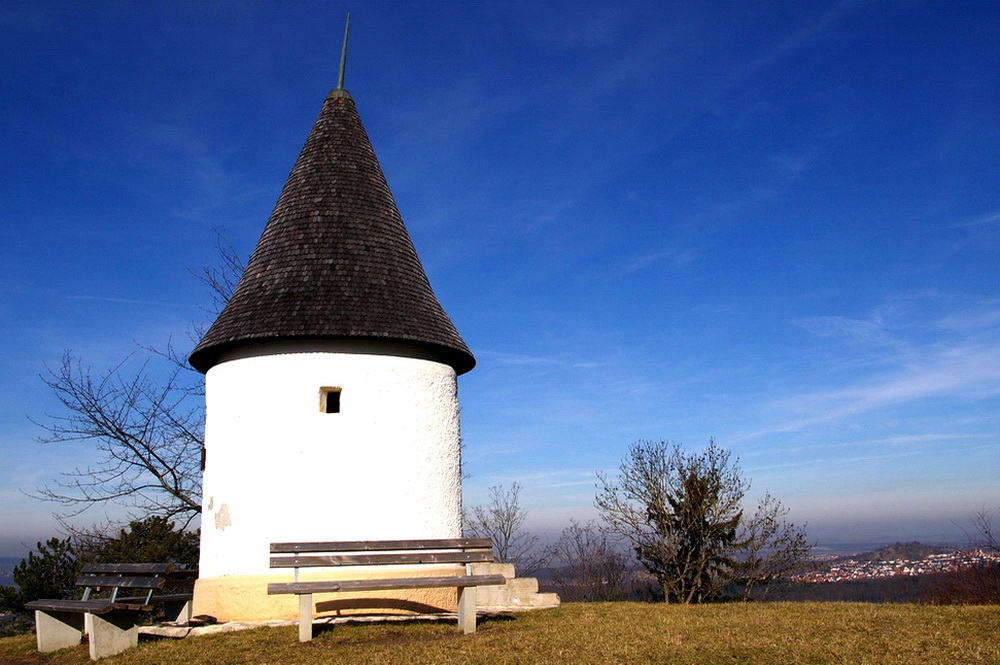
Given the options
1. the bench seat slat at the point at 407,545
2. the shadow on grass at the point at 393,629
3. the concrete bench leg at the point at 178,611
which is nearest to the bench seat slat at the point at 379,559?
the bench seat slat at the point at 407,545

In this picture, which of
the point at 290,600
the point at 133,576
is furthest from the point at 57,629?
the point at 290,600

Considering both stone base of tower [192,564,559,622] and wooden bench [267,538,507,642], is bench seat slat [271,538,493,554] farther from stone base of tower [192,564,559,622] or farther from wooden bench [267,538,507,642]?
stone base of tower [192,564,559,622]

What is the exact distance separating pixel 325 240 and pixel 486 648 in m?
6.84

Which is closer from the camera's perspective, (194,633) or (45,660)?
(45,660)

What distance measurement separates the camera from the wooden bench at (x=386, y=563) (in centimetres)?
838

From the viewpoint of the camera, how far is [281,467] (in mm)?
10805

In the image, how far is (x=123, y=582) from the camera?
30.2ft

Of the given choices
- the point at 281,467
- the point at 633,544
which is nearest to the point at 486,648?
the point at 281,467

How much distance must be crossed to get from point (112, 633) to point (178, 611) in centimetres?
265

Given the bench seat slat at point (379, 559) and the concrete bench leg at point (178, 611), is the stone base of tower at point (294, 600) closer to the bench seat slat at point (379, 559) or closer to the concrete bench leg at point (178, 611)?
the concrete bench leg at point (178, 611)

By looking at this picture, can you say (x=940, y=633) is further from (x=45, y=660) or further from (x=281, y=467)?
(x=45, y=660)

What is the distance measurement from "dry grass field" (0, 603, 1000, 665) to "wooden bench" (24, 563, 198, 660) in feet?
0.72

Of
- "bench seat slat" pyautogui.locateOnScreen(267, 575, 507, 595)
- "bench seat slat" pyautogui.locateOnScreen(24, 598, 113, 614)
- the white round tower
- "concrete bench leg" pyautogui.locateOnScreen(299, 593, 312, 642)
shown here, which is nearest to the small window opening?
the white round tower

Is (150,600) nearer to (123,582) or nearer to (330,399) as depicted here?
(123,582)
